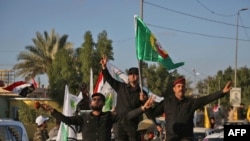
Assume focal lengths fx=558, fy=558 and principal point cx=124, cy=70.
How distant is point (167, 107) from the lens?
7844mm

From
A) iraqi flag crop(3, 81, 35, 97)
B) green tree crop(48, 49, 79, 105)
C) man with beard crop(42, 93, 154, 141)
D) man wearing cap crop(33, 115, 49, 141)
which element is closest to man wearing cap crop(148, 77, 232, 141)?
man with beard crop(42, 93, 154, 141)

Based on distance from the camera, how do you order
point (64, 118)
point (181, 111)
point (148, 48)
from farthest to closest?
1. point (148, 48)
2. point (181, 111)
3. point (64, 118)

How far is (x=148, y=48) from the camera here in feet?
33.3

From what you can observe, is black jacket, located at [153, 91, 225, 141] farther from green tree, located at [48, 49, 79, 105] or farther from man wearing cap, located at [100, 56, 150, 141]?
green tree, located at [48, 49, 79, 105]

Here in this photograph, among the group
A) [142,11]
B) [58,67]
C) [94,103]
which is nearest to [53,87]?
[58,67]

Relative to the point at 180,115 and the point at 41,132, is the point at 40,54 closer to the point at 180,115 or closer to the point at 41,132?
the point at 41,132

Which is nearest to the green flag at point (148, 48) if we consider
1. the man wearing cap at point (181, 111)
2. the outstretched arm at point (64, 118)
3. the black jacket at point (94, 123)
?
the man wearing cap at point (181, 111)

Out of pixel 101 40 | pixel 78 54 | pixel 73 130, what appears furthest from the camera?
pixel 78 54

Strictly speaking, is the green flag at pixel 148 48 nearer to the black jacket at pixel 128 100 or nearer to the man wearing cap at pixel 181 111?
the black jacket at pixel 128 100

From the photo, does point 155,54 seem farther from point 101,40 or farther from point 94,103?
point 101,40

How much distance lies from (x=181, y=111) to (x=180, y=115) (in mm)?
58

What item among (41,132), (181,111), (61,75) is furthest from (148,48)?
(61,75)

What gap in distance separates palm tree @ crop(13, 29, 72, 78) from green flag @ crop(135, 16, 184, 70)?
33.1 m

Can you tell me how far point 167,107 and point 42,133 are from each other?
596 cm
